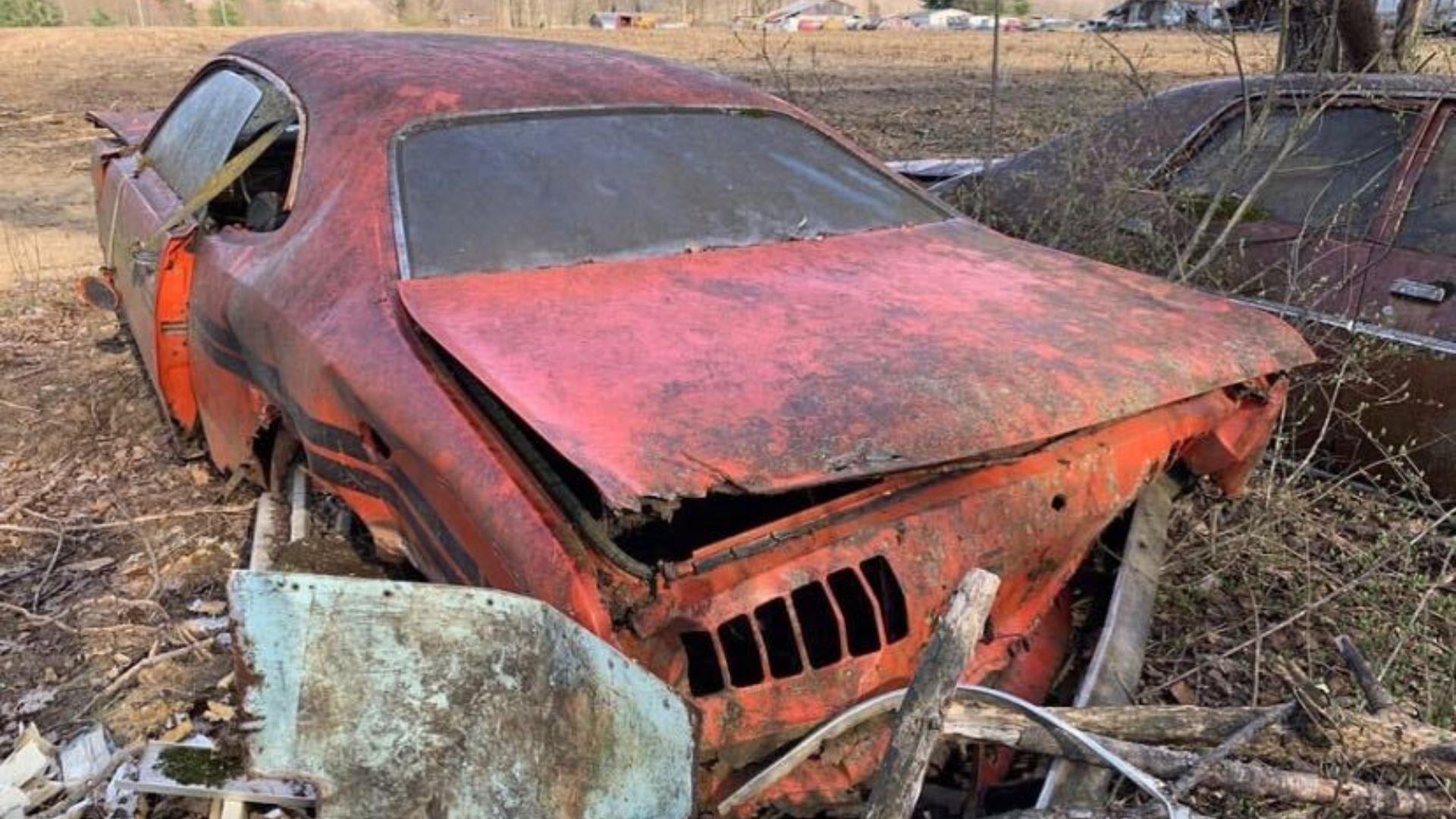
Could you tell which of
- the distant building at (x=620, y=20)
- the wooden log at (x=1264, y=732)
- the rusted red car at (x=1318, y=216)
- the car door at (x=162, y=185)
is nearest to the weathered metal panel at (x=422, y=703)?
the wooden log at (x=1264, y=732)

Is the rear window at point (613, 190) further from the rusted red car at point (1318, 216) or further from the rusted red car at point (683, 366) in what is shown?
the rusted red car at point (1318, 216)

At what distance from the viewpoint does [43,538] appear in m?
3.37

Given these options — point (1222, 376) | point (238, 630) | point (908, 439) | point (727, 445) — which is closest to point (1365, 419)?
point (1222, 376)

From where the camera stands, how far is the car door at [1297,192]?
3.62 meters

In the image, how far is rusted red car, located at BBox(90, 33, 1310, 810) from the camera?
74.4 inches

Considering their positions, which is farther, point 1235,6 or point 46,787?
point 1235,6

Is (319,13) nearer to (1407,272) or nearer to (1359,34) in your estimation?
(1359,34)

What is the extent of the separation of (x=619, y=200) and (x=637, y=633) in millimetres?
1448

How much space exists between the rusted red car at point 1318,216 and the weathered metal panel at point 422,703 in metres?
2.61

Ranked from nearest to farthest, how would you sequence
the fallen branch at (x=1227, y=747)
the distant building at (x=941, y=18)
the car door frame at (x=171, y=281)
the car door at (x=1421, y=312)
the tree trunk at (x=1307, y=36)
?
the fallen branch at (x=1227, y=747) → the car door frame at (x=171, y=281) → the car door at (x=1421, y=312) → the tree trunk at (x=1307, y=36) → the distant building at (x=941, y=18)

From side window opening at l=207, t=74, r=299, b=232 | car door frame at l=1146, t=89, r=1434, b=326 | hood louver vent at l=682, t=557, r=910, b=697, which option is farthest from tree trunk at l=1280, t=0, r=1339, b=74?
side window opening at l=207, t=74, r=299, b=232

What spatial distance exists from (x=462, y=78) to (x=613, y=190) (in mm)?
598

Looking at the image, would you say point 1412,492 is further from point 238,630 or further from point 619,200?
point 238,630

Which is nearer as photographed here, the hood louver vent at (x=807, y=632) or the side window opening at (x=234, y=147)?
the hood louver vent at (x=807, y=632)
